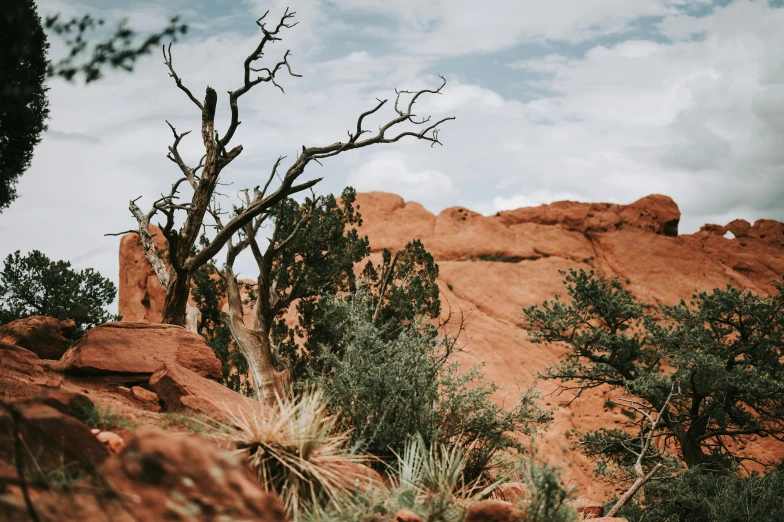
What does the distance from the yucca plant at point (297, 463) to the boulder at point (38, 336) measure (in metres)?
5.48

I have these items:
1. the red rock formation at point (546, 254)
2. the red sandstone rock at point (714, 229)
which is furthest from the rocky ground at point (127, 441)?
the red sandstone rock at point (714, 229)

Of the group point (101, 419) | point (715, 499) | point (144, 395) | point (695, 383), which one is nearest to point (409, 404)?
point (144, 395)

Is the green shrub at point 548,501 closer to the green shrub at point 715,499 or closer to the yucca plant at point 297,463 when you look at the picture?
the yucca plant at point 297,463

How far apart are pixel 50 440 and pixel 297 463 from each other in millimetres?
1945

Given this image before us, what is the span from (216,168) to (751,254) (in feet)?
120

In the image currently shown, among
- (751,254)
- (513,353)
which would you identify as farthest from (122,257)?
(751,254)

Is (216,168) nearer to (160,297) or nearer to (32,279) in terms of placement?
(32,279)

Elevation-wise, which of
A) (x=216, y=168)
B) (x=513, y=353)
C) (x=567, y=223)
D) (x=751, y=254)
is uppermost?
(x=216, y=168)

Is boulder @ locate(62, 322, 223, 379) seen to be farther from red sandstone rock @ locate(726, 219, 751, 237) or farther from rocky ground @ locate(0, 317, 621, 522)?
red sandstone rock @ locate(726, 219, 751, 237)

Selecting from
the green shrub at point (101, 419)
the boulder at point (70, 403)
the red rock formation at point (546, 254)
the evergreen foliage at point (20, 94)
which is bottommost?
the red rock formation at point (546, 254)

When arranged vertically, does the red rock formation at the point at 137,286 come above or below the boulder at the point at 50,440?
below

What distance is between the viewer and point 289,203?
1750 centimetres

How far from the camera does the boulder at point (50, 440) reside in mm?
4242

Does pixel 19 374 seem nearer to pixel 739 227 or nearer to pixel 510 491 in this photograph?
pixel 510 491
